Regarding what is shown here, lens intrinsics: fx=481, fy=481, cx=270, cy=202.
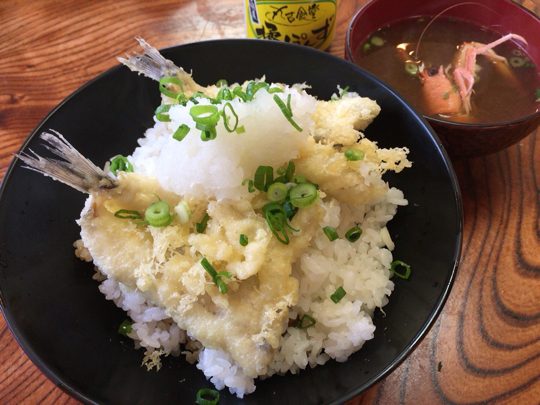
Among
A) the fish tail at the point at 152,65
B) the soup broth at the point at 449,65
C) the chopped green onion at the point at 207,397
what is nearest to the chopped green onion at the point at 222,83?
the fish tail at the point at 152,65

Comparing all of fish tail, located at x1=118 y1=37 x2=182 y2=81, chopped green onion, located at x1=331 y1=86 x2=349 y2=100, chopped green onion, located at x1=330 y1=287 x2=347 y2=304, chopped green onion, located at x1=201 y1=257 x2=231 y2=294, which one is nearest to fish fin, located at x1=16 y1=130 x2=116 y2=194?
chopped green onion, located at x1=201 y1=257 x2=231 y2=294

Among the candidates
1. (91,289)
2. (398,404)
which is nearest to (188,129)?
(91,289)

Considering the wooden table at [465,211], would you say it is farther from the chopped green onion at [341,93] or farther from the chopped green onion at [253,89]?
the chopped green onion at [253,89]

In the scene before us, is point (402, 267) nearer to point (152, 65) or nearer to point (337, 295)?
point (337, 295)

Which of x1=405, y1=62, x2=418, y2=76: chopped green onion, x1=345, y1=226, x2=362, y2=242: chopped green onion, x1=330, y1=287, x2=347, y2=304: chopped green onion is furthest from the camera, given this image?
x1=405, y1=62, x2=418, y2=76: chopped green onion

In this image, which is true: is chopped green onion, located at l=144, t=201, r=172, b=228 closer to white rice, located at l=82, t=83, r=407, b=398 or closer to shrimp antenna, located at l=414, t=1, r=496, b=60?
white rice, located at l=82, t=83, r=407, b=398

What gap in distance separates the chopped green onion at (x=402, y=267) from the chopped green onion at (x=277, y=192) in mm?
517

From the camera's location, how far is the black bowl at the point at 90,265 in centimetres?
157

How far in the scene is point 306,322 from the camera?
1.74m

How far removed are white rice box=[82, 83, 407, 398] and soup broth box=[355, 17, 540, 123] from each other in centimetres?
82

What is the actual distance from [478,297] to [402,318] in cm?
51

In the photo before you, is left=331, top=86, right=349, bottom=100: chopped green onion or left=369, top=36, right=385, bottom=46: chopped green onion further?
left=369, top=36, right=385, bottom=46: chopped green onion

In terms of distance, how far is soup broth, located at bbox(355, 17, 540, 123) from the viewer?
236 cm

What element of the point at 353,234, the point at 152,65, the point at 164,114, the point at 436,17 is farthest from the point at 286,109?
the point at 436,17
